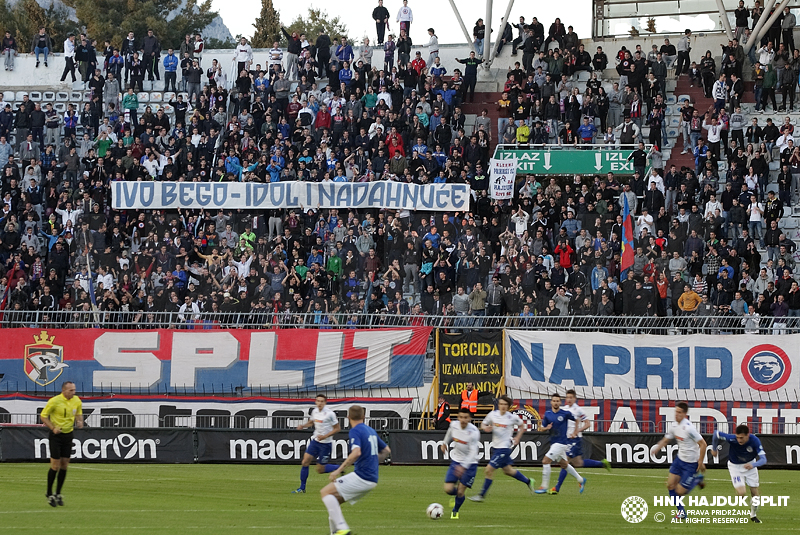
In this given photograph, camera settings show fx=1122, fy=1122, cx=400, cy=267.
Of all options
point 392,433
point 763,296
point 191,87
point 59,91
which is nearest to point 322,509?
point 392,433

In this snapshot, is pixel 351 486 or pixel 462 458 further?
pixel 462 458

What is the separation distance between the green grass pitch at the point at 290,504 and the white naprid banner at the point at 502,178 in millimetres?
10299

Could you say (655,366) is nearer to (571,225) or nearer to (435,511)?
(571,225)

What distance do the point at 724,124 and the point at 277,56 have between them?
48.9ft

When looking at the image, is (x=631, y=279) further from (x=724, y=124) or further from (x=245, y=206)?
(x=245, y=206)

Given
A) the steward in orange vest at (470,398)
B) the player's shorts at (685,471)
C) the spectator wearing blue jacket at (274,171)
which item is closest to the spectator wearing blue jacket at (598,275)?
the steward in orange vest at (470,398)

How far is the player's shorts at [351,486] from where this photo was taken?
42.3ft

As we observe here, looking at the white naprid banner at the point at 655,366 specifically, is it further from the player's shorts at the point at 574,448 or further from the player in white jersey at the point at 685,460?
the player in white jersey at the point at 685,460

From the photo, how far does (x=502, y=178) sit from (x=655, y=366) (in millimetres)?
7988

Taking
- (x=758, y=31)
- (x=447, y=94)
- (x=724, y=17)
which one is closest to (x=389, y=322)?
(x=447, y=94)

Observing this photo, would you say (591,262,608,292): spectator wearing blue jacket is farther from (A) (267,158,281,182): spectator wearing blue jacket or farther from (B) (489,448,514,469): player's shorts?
(B) (489,448,514,469): player's shorts

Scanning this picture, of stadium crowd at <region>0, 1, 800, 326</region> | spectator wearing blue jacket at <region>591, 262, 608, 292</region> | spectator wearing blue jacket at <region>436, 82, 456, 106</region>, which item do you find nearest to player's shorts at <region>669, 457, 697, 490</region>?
stadium crowd at <region>0, 1, 800, 326</region>

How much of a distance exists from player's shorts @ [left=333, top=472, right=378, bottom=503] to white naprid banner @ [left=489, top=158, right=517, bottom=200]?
19.6 meters

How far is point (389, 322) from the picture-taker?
27.7m
